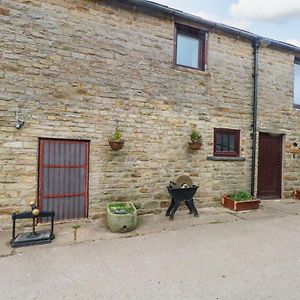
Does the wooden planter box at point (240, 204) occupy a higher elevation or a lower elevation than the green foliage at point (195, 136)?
lower

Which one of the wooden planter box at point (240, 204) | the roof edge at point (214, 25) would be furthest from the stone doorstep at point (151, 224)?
the roof edge at point (214, 25)

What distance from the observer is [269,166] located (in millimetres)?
8219

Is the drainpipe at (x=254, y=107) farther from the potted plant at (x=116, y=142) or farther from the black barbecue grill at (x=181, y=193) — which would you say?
the potted plant at (x=116, y=142)

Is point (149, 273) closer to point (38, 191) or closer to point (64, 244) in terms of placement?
point (64, 244)

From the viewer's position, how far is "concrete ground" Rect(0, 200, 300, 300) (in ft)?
9.66

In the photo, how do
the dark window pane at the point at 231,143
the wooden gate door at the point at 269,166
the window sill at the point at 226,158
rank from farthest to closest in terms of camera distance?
the wooden gate door at the point at 269,166 → the dark window pane at the point at 231,143 → the window sill at the point at 226,158

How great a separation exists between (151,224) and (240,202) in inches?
107

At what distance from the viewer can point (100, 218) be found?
577cm

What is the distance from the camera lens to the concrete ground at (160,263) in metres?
2.95

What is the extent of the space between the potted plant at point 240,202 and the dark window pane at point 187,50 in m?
3.85

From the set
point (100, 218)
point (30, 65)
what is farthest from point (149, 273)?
point (30, 65)

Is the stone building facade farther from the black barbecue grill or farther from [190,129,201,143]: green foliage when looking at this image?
the black barbecue grill

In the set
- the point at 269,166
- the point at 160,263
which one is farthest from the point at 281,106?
the point at 160,263

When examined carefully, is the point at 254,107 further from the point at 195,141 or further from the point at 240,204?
the point at 240,204
